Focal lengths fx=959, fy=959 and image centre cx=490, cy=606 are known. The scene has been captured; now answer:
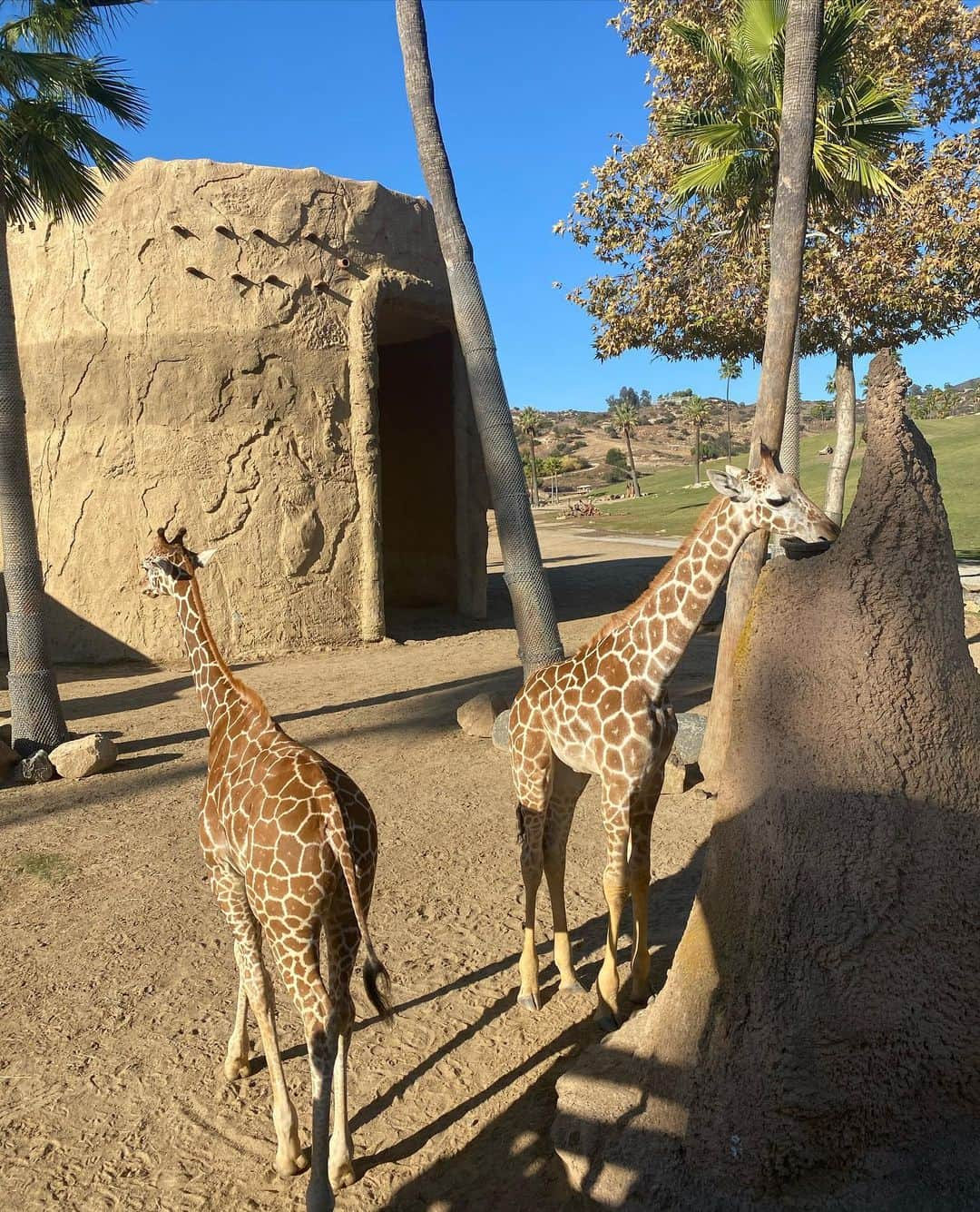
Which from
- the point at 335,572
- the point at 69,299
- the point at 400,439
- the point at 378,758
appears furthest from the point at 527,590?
the point at 400,439

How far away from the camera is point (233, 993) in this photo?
499 centimetres

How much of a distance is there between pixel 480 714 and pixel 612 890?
5.17m

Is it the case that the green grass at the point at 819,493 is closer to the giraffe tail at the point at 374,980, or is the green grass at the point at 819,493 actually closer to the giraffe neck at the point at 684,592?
the giraffe neck at the point at 684,592

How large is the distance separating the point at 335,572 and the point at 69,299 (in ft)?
17.0

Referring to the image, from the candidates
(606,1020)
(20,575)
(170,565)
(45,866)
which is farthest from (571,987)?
(20,575)

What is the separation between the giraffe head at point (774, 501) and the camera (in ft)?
12.6

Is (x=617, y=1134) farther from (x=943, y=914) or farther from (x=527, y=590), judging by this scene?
(x=527, y=590)

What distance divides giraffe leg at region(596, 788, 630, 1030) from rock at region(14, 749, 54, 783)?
20.3 feet

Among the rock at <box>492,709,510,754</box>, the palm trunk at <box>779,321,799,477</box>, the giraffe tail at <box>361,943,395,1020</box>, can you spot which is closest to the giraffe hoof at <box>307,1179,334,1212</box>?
the giraffe tail at <box>361,943,395,1020</box>

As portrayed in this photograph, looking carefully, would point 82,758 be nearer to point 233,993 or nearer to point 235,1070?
point 233,993

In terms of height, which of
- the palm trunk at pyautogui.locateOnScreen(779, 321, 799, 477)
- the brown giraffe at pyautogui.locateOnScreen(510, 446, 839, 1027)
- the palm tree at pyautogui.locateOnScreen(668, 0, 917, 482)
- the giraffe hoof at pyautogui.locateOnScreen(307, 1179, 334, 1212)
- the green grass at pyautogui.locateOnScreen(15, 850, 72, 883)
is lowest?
the giraffe hoof at pyautogui.locateOnScreen(307, 1179, 334, 1212)

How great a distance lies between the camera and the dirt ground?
12.0 feet

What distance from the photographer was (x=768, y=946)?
112 inches

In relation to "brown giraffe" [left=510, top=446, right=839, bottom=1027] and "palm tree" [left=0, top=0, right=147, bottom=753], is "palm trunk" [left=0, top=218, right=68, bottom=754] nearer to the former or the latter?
"palm tree" [left=0, top=0, right=147, bottom=753]
